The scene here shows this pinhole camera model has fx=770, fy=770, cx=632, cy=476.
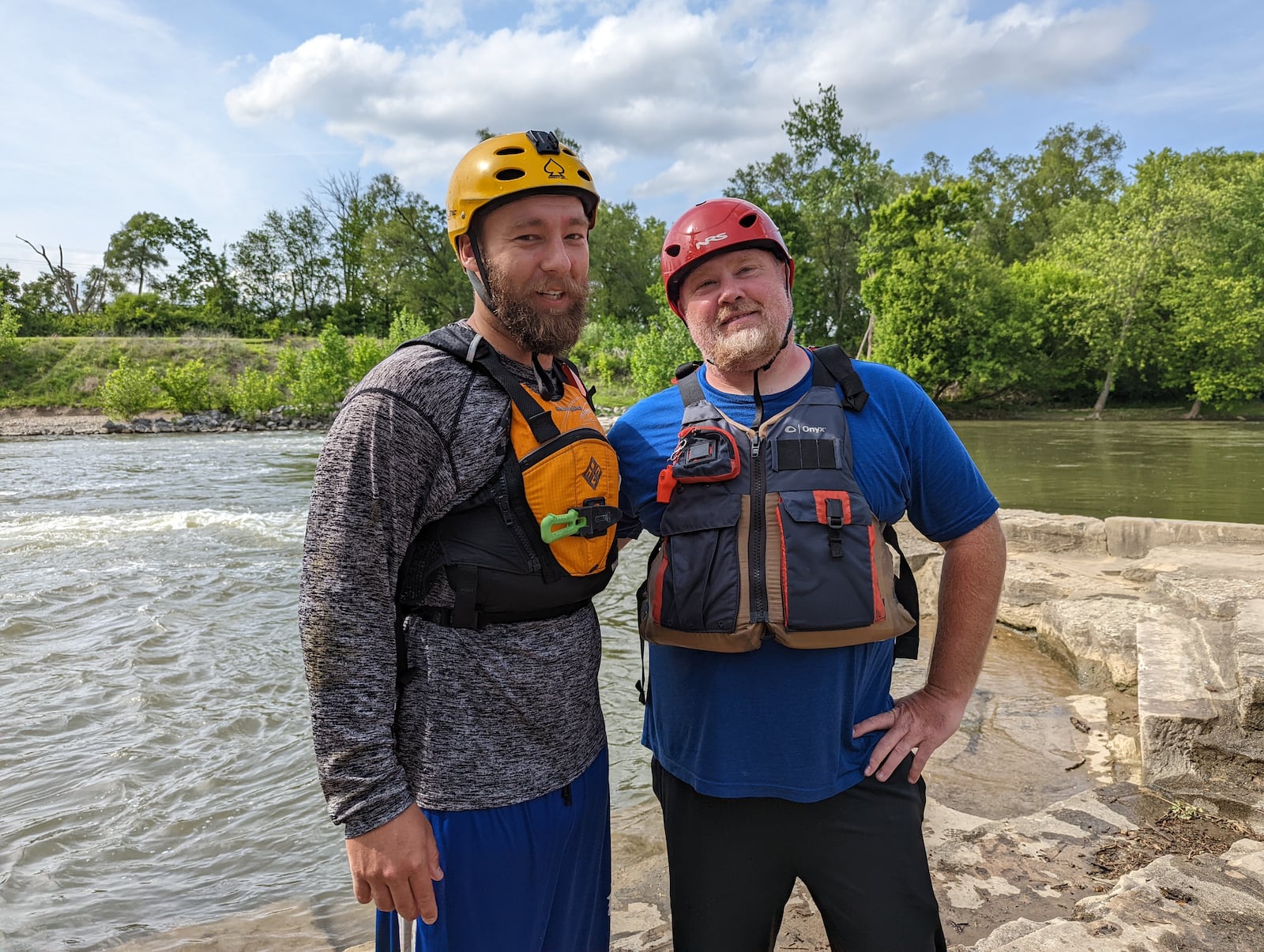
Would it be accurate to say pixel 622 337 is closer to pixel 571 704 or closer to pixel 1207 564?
pixel 1207 564

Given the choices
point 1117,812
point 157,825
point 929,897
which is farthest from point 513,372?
point 157,825

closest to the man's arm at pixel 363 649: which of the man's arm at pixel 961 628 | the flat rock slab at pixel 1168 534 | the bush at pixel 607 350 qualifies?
the man's arm at pixel 961 628

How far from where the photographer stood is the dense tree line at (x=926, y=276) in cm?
3625

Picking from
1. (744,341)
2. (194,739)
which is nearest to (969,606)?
(744,341)

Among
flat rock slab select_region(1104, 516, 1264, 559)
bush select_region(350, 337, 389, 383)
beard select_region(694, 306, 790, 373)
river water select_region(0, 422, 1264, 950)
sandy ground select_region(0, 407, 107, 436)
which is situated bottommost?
river water select_region(0, 422, 1264, 950)

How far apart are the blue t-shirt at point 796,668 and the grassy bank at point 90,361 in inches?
2126

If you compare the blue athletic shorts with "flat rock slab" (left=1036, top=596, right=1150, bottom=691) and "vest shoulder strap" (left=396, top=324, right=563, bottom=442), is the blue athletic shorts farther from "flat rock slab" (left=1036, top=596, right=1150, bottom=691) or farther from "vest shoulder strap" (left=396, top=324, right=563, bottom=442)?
"flat rock slab" (left=1036, top=596, right=1150, bottom=691)

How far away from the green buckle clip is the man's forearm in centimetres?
107

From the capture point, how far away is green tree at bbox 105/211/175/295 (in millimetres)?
71562

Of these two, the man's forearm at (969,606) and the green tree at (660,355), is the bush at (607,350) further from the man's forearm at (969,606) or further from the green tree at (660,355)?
the man's forearm at (969,606)

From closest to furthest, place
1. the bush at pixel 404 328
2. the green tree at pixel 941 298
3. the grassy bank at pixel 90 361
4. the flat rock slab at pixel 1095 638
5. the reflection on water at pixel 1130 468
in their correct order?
the flat rock slab at pixel 1095 638, the reflection on water at pixel 1130 468, the green tree at pixel 941 298, the grassy bank at pixel 90 361, the bush at pixel 404 328

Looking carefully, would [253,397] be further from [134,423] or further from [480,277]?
[480,277]

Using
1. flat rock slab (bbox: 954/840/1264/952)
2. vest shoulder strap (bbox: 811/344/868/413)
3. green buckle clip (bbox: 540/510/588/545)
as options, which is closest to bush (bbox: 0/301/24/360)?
green buckle clip (bbox: 540/510/588/545)

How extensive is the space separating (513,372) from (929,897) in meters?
1.71
